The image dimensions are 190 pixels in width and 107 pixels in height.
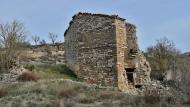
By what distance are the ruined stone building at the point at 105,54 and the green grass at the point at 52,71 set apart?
1.66 ft

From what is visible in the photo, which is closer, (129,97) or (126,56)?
(129,97)

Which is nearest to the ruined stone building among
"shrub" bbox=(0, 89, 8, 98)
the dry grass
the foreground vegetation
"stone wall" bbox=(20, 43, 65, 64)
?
the foreground vegetation

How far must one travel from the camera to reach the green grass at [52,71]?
28.9 m

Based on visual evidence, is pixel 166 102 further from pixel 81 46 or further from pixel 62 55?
pixel 62 55

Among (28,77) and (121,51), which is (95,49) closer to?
(121,51)

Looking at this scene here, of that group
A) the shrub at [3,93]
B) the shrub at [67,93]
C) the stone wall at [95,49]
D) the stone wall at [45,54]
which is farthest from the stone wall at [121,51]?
the stone wall at [45,54]

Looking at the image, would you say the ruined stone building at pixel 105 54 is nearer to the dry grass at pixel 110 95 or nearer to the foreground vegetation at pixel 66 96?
the foreground vegetation at pixel 66 96

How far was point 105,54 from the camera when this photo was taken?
92.5 feet

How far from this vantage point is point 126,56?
95.3 feet

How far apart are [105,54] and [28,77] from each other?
14.9ft

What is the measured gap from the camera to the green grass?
2892 cm

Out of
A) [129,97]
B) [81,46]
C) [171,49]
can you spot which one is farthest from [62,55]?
[129,97]

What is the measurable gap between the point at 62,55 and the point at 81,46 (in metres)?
12.5

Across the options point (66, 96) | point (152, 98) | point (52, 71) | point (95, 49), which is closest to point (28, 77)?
point (52, 71)
